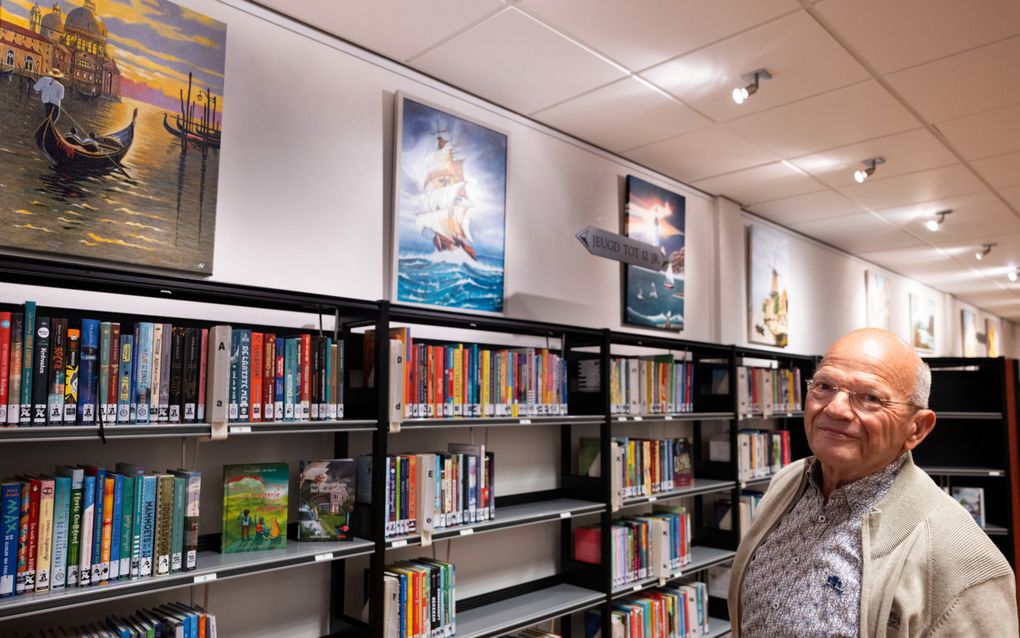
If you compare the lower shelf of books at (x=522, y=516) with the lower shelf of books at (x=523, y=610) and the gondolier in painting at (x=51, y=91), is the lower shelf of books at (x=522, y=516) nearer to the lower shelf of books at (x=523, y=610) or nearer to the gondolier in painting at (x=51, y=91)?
the lower shelf of books at (x=523, y=610)

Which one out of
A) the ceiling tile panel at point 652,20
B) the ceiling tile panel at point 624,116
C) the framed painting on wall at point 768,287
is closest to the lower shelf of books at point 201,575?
the ceiling tile panel at point 652,20

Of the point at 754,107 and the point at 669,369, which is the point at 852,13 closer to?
the point at 754,107

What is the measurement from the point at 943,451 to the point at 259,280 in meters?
4.90

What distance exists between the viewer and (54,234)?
7.06ft

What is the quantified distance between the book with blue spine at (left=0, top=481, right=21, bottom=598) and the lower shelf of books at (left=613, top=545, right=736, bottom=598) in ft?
8.45

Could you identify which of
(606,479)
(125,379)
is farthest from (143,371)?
(606,479)

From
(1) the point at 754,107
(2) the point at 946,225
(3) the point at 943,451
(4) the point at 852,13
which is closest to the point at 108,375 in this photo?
(4) the point at 852,13

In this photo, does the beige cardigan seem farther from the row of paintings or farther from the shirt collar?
the row of paintings

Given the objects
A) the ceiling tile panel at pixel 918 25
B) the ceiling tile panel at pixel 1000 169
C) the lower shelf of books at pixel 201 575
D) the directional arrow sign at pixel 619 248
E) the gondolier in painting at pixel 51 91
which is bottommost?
the lower shelf of books at pixel 201 575

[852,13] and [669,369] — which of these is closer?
[852,13]

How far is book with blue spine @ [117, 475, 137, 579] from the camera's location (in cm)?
194

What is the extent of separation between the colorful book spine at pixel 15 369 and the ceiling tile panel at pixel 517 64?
1.95m

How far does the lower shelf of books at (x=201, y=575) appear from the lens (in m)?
1.74

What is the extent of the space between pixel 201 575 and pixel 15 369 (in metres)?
0.76
